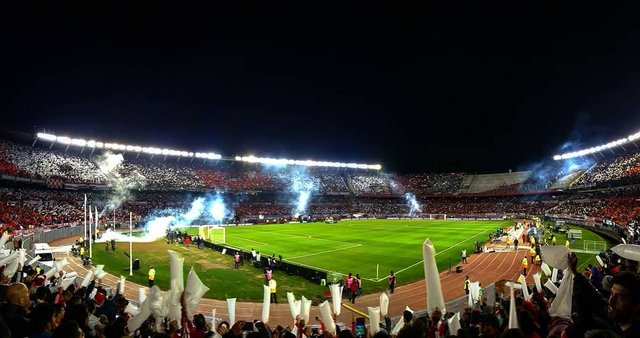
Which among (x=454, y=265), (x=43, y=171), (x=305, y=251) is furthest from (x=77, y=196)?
(x=454, y=265)

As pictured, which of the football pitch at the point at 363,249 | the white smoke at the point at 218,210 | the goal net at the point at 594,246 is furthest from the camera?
the white smoke at the point at 218,210

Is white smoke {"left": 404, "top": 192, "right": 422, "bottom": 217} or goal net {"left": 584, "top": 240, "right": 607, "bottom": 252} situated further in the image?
white smoke {"left": 404, "top": 192, "right": 422, "bottom": 217}

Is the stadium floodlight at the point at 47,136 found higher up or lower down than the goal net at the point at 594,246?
higher up

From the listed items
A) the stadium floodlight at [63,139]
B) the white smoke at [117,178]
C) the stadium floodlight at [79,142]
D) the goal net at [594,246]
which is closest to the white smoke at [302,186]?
the white smoke at [117,178]

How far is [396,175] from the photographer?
11806cm

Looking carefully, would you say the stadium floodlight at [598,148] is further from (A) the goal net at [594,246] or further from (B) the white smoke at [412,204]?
(A) the goal net at [594,246]

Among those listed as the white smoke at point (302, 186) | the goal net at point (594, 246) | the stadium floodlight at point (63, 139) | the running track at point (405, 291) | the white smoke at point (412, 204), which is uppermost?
the stadium floodlight at point (63, 139)

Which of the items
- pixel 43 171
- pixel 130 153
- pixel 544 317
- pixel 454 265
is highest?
pixel 130 153

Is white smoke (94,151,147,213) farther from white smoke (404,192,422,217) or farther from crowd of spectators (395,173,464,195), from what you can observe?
crowd of spectators (395,173,464,195)

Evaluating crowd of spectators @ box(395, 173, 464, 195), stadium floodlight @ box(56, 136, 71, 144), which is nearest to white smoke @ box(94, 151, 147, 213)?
stadium floodlight @ box(56, 136, 71, 144)

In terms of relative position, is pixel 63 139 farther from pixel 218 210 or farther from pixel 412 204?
pixel 412 204

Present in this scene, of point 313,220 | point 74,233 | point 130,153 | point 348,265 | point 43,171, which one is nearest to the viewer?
point 348,265

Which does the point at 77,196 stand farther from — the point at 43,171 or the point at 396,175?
the point at 396,175

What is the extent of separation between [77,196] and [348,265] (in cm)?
4765
